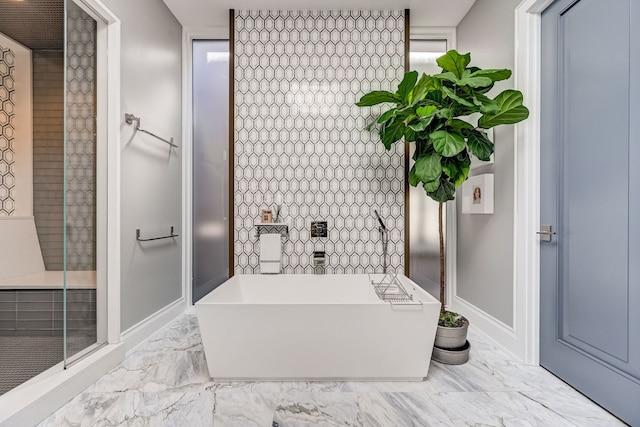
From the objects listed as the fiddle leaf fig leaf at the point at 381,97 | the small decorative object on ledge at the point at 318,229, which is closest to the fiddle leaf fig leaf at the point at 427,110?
the fiddle leaf fig leaf at the point at 381,97

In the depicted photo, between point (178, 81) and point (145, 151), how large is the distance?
0.99 meters

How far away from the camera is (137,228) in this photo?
2.50 m

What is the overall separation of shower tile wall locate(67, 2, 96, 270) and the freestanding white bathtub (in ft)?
2.93

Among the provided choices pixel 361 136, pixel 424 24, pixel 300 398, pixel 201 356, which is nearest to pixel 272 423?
pixel 300 398

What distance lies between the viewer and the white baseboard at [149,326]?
93.0 inches

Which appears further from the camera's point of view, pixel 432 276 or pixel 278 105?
pixel 432 276

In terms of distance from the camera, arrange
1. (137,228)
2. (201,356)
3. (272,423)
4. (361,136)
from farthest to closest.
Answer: (361,136), (137,228), (201,356), (272,423)

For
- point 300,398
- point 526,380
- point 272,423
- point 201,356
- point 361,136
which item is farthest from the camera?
point 361,136

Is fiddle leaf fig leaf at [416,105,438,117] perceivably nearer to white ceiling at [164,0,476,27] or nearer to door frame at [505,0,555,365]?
door frame at [505,0,555,365]

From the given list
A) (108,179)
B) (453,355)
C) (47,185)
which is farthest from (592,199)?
(47,185)

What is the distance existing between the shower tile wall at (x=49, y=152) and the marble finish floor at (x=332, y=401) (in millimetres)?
908

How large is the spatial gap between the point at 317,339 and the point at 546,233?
1595 millimetres

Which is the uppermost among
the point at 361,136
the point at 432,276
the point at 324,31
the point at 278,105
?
the point at 324,31

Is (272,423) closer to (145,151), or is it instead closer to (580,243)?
(580,243)
